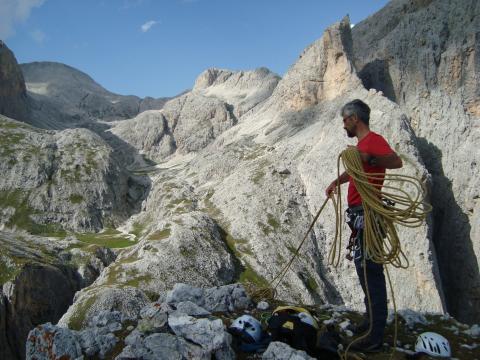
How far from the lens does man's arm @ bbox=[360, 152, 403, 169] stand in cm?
1109

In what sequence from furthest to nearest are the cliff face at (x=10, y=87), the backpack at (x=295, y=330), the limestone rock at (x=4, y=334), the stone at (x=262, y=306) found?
the cliff face at (x=10, y=87) < the limestone rock at (x=4, y=334) < the stone at (x=262, y=306) < the backpack at (x=295, y=330)

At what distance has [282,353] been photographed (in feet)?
35.2

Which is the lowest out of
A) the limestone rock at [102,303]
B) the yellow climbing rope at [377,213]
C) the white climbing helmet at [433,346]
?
the limestone rock at [102,303]

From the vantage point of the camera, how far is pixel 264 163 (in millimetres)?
88188

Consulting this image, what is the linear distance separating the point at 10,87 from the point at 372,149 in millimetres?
203396

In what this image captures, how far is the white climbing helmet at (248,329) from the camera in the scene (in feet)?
39.8

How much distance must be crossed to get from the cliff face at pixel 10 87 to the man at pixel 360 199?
627ft

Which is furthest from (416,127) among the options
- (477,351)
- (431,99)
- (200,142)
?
(200,142)

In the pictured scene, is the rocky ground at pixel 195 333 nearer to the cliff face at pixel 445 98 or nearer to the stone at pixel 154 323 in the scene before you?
the stone at pixel 154 323

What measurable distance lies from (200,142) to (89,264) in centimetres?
13201

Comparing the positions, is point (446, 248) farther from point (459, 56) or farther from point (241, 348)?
point (241, 348)

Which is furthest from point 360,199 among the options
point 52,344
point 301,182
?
point 301,182

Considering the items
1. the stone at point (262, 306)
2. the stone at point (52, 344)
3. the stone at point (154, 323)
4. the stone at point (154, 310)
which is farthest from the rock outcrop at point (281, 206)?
→ the stone at point (52, 344)

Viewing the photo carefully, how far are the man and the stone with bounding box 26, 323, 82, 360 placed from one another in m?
8.09
